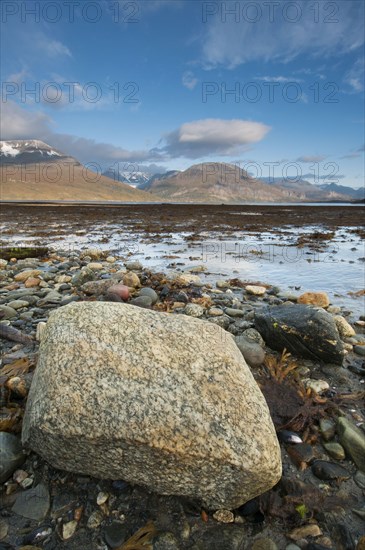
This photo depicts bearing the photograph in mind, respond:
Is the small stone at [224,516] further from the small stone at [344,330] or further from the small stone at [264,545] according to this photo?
the small stone at [344,330]

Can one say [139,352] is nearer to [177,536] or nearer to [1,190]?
[177,536]

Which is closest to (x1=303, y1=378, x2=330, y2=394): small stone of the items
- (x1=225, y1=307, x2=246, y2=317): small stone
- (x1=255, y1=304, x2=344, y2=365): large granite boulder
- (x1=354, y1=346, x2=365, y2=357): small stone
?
(x1=255, y1=304, x2=344, y2=365): large granite boulder

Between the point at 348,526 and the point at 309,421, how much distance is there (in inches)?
42.5

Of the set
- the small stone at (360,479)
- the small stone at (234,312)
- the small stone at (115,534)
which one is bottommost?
the small stone at (360,479)

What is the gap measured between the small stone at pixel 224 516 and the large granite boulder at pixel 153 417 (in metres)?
0.06

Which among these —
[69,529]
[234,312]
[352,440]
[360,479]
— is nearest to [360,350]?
[352,440]

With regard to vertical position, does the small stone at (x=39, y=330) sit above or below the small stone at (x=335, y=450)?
above

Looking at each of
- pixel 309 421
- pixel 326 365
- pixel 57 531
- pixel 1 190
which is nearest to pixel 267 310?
pixel 326 365

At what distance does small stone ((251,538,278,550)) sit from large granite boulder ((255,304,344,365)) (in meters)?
2.76

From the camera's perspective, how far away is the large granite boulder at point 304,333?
4.54 meters

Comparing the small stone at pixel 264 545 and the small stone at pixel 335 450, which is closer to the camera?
the small stone at pixel 264 545

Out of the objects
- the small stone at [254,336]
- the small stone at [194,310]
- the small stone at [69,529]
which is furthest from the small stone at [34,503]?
the small stone at [194,310]

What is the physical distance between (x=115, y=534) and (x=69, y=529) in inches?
13.6

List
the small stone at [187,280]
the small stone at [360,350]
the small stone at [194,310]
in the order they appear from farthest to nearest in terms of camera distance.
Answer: the small stone at [187,280] < the small stone at [194,310] < the small stone at [360,350]
